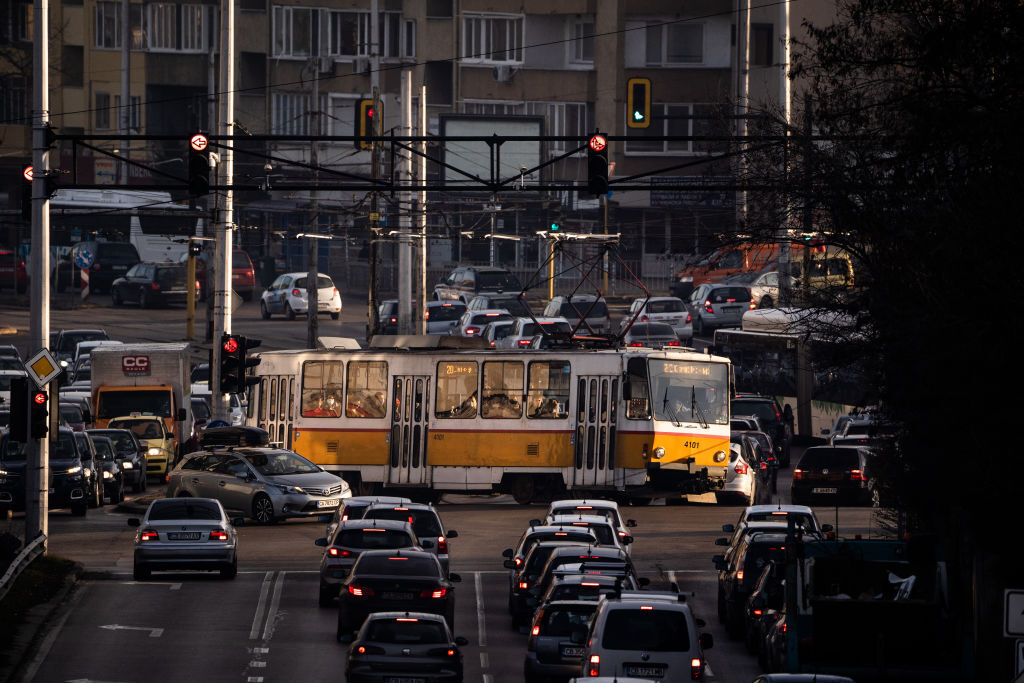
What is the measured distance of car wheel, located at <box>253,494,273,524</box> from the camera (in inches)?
1425

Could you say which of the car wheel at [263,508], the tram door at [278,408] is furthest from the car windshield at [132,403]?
the car wheel at [263,508]

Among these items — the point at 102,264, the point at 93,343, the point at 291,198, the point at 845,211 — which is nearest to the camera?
the point at 845,211

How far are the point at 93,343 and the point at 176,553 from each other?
31236mm

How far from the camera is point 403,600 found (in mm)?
23453

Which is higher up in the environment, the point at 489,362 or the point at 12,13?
the point at 12,13

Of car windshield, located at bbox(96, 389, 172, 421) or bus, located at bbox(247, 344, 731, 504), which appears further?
car windshield, located at bbox(96, 389, 172, 421)

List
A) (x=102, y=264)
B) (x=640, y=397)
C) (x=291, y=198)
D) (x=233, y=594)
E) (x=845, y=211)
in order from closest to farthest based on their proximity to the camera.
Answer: (x=845, y=211) < (x=233, y=594) < (x=640, y=397) < (x=102, y=264) < (x=291, y=198)

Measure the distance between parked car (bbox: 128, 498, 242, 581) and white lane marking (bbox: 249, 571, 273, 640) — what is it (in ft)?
2.71

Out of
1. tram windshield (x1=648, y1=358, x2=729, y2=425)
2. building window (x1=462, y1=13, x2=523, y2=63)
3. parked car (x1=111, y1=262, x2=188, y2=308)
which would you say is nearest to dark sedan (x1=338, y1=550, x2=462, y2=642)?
tram windshield (x1=648, y1=358, x2=729, y2=425)

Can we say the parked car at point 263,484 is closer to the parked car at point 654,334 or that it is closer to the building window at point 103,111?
the parked car at point 654,334

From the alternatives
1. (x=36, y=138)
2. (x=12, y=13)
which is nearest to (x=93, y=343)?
(x=36, y=138)

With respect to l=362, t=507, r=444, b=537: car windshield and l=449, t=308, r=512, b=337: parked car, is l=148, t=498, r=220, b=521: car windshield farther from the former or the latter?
l=449, t=308, r=512, b=337: parked car

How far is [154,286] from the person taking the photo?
7488 centimetres

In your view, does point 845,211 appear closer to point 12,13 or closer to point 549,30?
point 549,30
